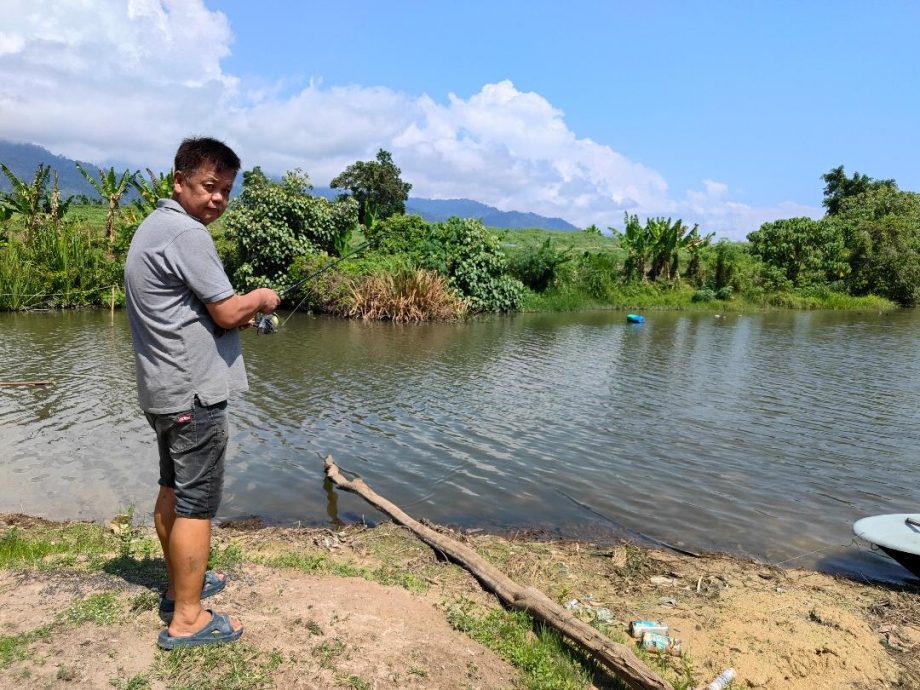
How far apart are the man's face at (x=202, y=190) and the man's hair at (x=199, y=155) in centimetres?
2

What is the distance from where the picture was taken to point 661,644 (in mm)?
4340

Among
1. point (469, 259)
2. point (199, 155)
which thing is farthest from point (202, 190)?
point (469, 259)

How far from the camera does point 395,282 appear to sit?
24.8m

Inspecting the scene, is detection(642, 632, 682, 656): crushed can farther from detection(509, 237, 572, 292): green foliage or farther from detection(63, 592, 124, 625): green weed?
detection(509, 237, 572, 292): green foliage

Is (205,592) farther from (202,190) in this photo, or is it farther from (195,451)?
(202,190)

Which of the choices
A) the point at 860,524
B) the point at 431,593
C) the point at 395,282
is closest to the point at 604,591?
the point at 431,593

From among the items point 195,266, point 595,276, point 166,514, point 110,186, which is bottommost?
point 166,514

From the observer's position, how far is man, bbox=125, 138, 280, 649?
3180mm

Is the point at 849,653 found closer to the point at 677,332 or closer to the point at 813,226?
the point at 677,332

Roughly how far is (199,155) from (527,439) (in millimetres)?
7442

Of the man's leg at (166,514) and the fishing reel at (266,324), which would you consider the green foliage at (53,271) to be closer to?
the fishing reel at (266,324)

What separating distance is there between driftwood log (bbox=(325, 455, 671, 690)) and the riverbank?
11cm

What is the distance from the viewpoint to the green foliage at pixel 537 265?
113 feet

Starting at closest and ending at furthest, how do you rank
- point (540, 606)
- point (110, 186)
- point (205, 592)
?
point (205, 592) → point (540, 606) → point (110, 186)
